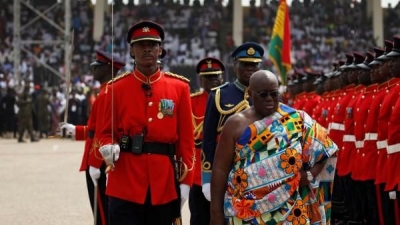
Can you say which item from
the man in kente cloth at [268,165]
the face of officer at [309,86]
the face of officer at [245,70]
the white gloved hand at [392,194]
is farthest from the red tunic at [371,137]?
the face of officer at [309,86]

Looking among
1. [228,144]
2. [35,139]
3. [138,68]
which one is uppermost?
[138,68]

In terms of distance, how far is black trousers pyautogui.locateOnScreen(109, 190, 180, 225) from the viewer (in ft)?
21.3

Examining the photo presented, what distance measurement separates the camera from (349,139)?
1045cm

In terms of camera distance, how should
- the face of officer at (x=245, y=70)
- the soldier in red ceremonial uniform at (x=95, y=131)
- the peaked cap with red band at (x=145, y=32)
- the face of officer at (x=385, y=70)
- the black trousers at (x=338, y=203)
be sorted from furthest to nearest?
the black trousers at (x=338, y=203) → the face of officer at (x=385, y=70) → the soldier in red ceremonial uniform at (x=95, y=131) → the face of officer at (x=245, y=70) → the peaked cap with red band at (x=145, y=32)

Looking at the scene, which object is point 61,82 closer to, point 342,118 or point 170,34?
point 170,34

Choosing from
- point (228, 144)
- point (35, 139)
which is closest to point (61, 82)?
point (35, 139)

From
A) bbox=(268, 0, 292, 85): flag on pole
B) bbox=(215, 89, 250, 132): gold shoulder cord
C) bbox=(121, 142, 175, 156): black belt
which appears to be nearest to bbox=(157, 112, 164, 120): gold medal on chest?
bbox=(121, 142, 175, 156): black belt

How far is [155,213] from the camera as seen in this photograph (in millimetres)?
6605

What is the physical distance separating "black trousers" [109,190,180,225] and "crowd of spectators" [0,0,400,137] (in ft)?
98.8

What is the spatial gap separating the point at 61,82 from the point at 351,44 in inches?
519

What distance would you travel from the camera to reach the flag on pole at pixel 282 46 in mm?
20672

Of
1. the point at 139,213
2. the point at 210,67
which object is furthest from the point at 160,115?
the point at 210,67

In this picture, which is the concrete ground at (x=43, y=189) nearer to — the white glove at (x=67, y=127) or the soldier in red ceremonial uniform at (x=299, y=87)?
the white glove at (x=67, y=127)

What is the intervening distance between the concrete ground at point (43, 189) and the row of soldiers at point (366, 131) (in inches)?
78.1
